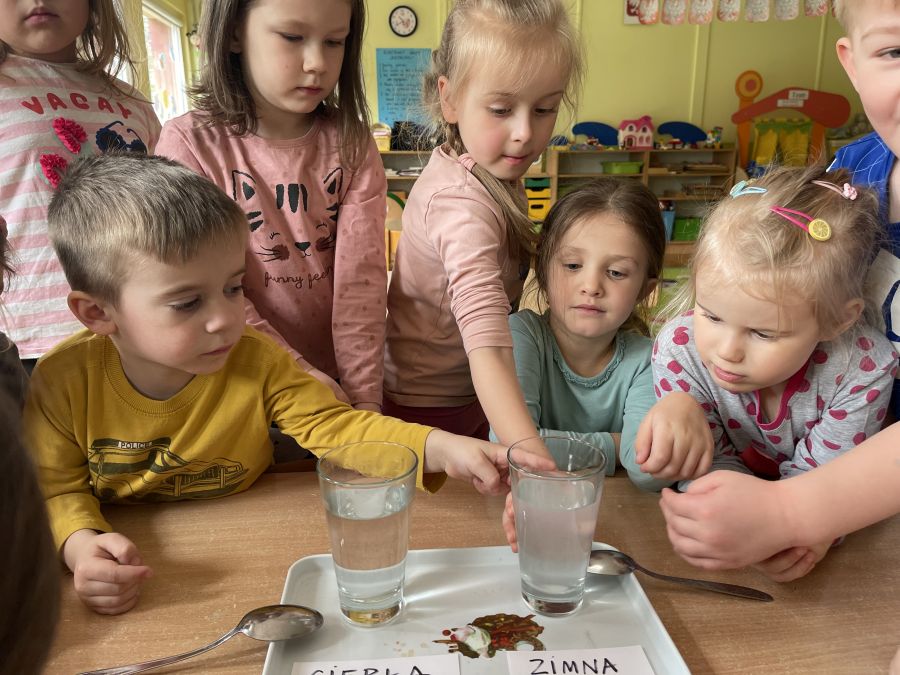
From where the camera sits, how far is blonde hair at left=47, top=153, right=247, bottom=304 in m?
0.80

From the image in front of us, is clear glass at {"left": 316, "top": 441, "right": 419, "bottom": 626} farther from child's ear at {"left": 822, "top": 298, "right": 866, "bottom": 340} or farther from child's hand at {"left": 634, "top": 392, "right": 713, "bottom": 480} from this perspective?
child's ear at {"left": 822, "top": 298, "right": 866, "bottom": 340}

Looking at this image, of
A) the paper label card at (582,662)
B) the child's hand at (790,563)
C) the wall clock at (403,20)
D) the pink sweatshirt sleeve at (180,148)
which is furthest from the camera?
the wall clock at (403,20)

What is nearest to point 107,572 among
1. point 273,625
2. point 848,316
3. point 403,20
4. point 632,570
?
point 273,625

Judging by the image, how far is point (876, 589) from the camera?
0.67 metres

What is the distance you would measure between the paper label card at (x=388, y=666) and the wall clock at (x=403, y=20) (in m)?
6.12

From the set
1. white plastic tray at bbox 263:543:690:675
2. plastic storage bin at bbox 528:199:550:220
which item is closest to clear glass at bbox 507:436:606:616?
white plastic tray at bbox 263:543:690:675

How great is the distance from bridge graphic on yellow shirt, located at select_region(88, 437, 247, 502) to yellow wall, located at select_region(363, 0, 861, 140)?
555 centimetres

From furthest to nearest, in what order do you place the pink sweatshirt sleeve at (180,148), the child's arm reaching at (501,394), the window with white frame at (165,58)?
the window with white frame at (165,58), the pink sweatshirt sleeve at (180,148), the child's arm reaching at (501,394)

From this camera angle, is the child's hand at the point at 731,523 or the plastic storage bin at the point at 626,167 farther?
the plastic storage bin at the point at 626,167

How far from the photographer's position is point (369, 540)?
62 cm

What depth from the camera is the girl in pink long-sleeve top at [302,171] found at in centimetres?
107

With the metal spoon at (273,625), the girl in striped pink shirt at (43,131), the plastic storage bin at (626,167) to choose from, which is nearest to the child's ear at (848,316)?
the metal spoon at (273,625)

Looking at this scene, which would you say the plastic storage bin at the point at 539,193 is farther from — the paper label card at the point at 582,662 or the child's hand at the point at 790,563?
the paper label card at the point at 582,662

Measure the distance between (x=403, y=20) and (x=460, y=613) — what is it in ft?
20.0
